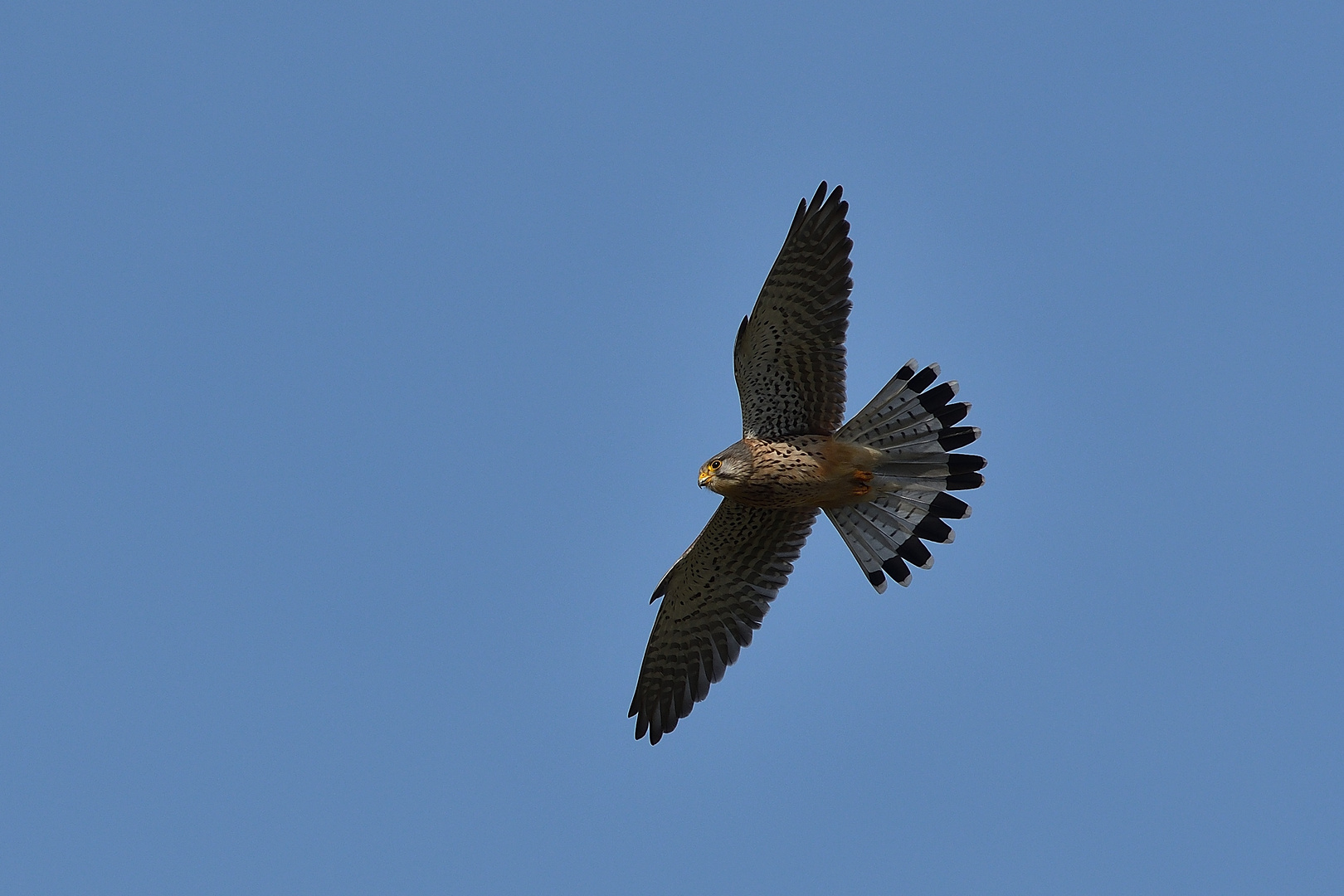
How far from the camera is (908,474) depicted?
1238cm

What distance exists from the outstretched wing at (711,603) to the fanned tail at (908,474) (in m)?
0.69

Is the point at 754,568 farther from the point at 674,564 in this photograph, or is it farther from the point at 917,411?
the point at 917,411

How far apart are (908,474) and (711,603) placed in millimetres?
2256

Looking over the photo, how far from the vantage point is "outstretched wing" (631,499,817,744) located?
13062 mm

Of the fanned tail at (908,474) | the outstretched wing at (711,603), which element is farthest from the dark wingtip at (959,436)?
the outstretched wing at (711,603)

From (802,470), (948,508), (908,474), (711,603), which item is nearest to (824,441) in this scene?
(802,470)

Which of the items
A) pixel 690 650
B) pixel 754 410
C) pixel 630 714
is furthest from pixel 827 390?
pixel 630 714

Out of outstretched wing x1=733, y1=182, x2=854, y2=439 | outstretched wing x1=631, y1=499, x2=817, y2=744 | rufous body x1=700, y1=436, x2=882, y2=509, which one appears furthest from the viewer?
outstretched wing x1=631, y1=499, x2=817, y2=744

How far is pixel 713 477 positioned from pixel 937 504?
1940mm

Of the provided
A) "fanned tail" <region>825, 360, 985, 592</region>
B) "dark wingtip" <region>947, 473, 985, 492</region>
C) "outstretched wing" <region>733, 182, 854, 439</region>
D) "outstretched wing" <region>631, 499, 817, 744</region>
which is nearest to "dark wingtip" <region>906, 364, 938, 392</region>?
"fanned tail" <region>825, 360, 985, 592</region>

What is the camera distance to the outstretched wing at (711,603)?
42.9 feet

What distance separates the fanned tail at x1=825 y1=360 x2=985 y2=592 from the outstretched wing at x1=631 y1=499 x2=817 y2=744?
2.25 ft

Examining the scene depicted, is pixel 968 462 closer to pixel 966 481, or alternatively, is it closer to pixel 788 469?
pixel 966 481

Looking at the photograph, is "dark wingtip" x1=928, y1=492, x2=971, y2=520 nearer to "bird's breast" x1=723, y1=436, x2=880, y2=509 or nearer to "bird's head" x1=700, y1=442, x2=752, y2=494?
A: "bird's breast" x1=723, y1=436, x2=880, y2=509
